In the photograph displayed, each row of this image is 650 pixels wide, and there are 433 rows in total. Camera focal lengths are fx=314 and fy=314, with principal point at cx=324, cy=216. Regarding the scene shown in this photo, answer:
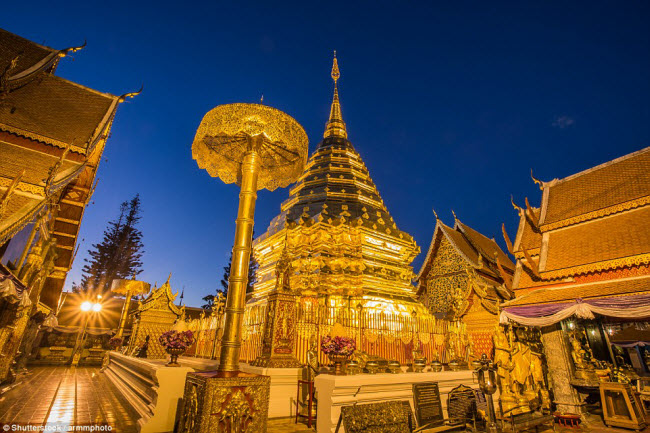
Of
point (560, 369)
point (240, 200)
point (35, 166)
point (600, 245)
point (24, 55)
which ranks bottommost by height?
point (560, 369)

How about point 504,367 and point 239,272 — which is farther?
point 504,367

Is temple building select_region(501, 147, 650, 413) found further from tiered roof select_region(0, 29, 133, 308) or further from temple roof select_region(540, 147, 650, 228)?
tiered roof select_region(0, 29, 133, 308)

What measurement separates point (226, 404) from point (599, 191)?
494 inches

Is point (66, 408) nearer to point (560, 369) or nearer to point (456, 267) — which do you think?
point (560, 369)

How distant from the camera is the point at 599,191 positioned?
1026 cm

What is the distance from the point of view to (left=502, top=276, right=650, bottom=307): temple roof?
282 inches

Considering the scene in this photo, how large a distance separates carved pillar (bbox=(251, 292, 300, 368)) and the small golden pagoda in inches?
0.7

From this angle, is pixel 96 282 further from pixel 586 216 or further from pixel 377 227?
pixel 586 216

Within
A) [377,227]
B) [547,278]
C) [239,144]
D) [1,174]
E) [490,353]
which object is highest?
[377,227]

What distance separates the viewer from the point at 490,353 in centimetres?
771

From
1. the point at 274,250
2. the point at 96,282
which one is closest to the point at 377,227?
the point at 274,250

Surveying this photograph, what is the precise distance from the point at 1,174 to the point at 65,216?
10.3m

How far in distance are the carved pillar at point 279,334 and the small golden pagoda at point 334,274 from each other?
2 centimetres

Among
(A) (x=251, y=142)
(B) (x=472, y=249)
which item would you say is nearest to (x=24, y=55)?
(A) (x=251, y=142)
